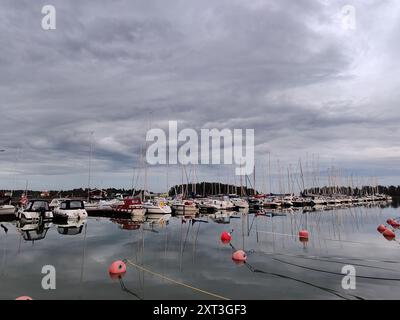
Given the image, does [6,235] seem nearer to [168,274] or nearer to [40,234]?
[40,234]

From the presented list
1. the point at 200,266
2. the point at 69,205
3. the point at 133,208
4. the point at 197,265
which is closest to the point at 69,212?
the point at 69,205

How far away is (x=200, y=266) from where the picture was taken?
18703mm

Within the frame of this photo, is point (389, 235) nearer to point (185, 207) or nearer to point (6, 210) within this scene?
point (185, 207)

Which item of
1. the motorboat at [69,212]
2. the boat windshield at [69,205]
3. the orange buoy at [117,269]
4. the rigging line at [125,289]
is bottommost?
the rigging line at [125,289]

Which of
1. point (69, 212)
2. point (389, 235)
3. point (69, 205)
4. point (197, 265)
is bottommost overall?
point (197, 265)

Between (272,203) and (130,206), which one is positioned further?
(272,203)

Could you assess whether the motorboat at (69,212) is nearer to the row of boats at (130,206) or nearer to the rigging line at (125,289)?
the row of boats at (130,206)

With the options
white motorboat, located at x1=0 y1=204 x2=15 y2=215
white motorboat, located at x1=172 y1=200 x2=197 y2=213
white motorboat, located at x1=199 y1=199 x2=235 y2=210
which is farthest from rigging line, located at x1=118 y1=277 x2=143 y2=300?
white motorboat, located at x1=199 y1=199 x2=235 y2=210

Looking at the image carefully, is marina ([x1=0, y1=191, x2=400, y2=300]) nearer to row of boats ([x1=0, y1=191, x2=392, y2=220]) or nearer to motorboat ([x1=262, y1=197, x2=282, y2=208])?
row of boats ([x1=0, y1=191, x2=392, y2=220])

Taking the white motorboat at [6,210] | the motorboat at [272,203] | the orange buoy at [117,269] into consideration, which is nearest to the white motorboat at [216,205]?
the motorboat at [272,203]

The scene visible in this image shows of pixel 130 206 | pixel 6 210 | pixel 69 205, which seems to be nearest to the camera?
pixel 69 205

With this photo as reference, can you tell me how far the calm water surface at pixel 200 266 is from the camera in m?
13.7
